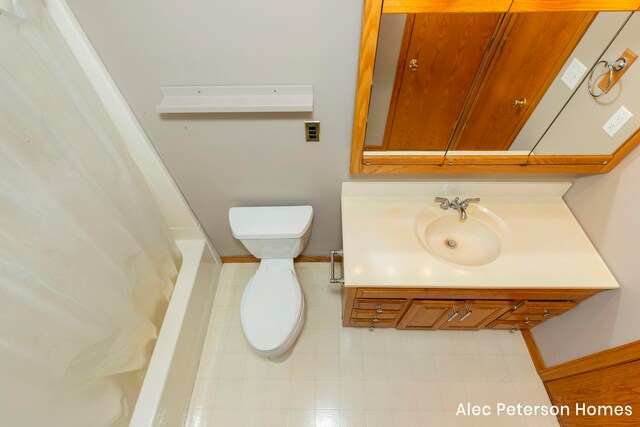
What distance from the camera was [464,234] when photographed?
1.42 metres

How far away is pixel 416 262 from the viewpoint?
1.22m

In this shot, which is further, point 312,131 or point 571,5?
point 312,131

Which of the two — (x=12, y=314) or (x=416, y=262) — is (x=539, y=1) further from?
(x=12, y=314)

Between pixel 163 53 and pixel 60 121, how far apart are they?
15.7 inches

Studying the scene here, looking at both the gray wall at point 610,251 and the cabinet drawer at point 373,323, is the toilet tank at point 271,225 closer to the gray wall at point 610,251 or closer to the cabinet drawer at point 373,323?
the cabinet drawer at point 373,323

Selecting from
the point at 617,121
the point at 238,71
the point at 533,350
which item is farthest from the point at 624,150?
the point at 238,71

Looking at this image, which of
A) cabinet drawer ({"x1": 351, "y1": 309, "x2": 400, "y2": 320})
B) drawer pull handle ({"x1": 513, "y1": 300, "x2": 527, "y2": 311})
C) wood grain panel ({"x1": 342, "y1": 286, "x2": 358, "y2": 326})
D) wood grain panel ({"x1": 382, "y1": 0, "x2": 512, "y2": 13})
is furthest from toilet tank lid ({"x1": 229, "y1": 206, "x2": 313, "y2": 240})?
drawer pull handle ({"x1": 513, "y1": 300, "x2": 527, "y2": 311})

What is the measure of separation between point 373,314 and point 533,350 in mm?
1013

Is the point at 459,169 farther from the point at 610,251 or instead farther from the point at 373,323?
the point at 373,323

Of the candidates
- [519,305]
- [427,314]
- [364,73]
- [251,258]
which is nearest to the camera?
[364,73]

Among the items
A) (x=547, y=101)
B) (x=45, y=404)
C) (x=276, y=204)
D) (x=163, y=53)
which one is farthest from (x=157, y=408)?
(x=547, y=101)

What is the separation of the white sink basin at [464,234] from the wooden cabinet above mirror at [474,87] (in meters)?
0.24

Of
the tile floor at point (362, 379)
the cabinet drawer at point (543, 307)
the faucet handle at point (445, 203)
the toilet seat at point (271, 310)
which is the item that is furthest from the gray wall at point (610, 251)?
the toilet seat at point (271, 310)

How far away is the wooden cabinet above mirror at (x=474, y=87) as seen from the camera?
94cm
